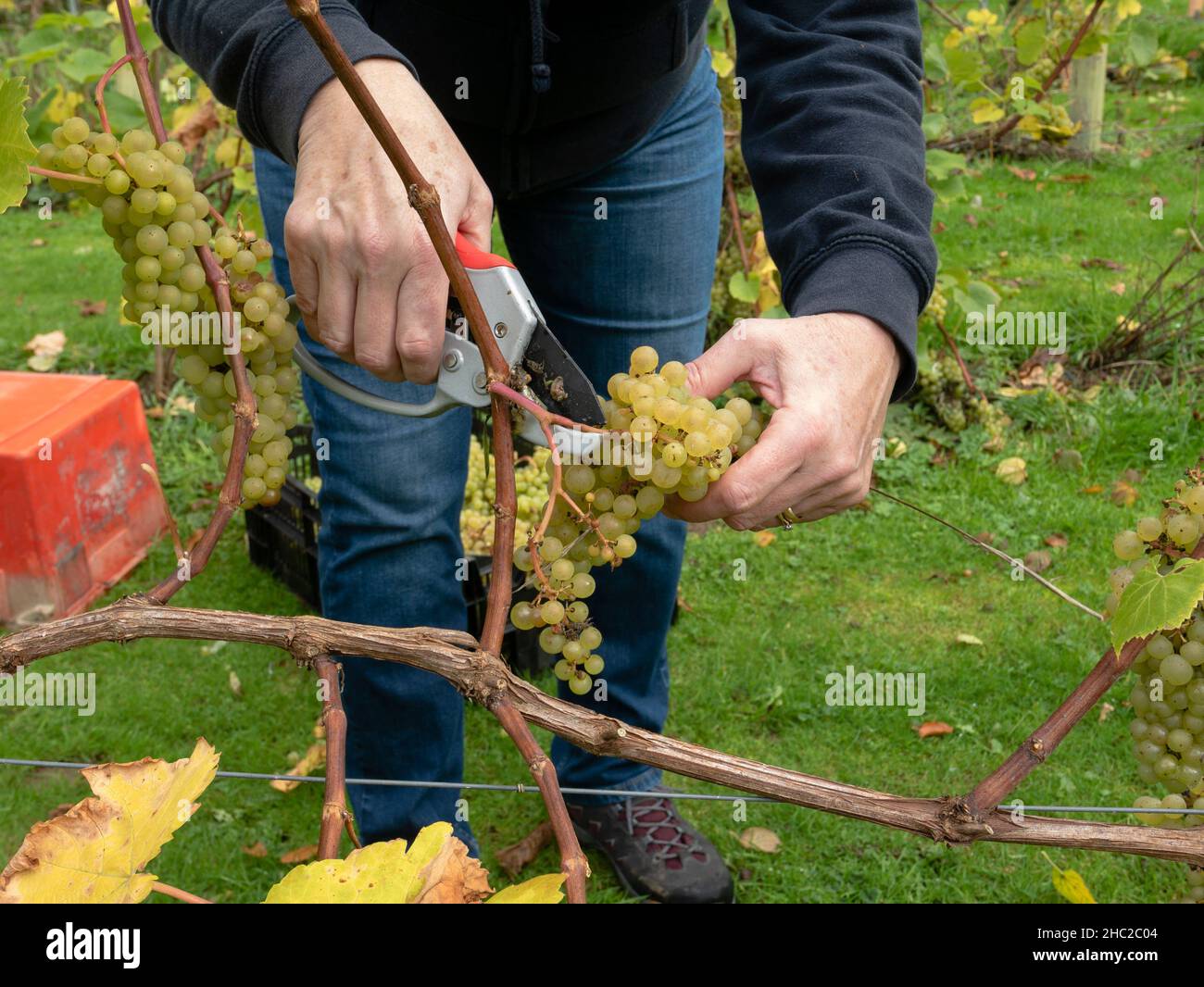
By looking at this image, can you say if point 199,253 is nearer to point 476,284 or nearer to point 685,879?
point 476,284

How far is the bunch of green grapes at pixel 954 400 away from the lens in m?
4.19

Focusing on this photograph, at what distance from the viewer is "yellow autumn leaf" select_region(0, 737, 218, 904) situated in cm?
78

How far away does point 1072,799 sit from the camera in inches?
106

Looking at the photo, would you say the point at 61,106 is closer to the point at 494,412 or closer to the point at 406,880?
the point at 494,412

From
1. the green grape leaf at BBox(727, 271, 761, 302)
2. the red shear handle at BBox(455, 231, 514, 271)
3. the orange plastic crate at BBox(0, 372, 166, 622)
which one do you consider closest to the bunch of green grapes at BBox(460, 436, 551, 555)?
the green grape leaf at BBox(727, 271, 761, 302)

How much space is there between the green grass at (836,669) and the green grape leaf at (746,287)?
0.77 metres

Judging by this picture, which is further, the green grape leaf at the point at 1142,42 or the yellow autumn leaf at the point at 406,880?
the green grape leaf at the point at 1142,42

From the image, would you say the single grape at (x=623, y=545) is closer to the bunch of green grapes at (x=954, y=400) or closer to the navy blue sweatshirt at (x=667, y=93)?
the navy blue sweatshirt at (x=667, y=93)

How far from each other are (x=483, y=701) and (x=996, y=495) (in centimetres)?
327

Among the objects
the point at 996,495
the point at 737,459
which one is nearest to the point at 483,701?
the point at 737,459

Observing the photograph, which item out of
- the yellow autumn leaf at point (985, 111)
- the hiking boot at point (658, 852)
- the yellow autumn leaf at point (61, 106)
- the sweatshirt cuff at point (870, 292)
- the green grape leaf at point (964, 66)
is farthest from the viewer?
the yellow autumn leaf at point (985, 111)

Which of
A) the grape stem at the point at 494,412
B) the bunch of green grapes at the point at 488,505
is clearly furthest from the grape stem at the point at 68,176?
the bunch of green grapes at the point at 488,505

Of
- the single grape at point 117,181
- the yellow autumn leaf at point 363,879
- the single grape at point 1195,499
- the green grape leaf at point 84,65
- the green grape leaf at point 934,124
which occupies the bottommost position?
the yellow autumn leaf at point 363,879

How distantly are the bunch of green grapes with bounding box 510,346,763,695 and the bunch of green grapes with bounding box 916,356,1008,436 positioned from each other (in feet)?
10.5
